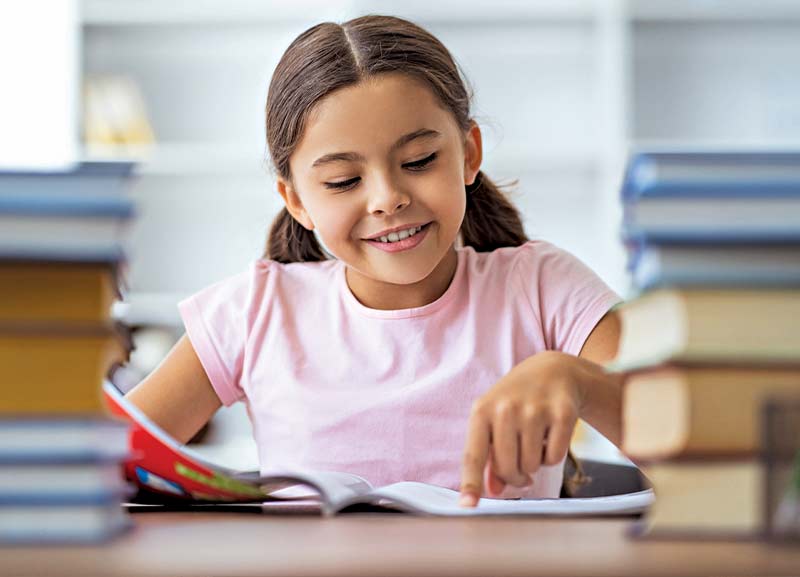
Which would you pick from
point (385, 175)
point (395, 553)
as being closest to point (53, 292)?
point (395, 553)

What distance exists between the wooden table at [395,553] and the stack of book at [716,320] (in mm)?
27

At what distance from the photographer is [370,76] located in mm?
1274

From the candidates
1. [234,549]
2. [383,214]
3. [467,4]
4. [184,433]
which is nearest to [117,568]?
[234,549]

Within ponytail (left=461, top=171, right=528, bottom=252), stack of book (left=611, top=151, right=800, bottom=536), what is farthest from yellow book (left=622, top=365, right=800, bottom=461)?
ponytail (left=461, top=171, right=528, bottom=252)

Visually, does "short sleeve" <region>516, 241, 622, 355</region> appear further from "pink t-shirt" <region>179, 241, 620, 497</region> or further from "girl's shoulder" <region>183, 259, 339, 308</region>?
"girl's shoulder" <region>183, 259, 339, 308</region>

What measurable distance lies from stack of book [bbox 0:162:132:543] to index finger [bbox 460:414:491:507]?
27cm

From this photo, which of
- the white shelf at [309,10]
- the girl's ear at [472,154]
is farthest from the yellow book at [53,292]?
the white shelf at [309,10]

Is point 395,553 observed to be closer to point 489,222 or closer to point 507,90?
point 489,222

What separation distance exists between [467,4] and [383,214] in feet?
8.87

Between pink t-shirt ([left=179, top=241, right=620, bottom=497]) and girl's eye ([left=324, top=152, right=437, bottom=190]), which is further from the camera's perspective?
pink t-shirt ([left=179, top=241, right=620, bottom=497])

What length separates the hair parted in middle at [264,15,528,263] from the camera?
4.28 feet

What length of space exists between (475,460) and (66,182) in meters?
0.34

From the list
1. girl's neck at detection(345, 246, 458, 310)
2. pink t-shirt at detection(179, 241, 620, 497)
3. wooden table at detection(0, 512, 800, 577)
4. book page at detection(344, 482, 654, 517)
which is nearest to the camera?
wooden table at detection(0, 512, 800, 577)

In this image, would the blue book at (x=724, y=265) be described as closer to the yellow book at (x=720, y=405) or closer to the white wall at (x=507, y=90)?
the yellow book at (x=720, y=405)
